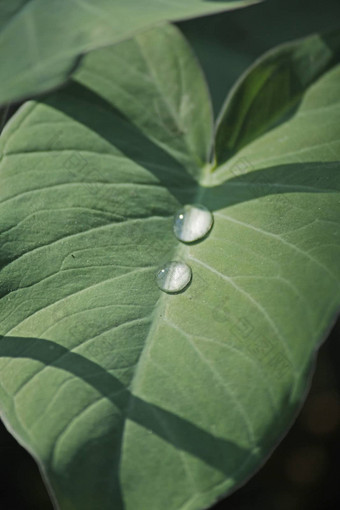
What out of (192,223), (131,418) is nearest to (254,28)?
(192,223)

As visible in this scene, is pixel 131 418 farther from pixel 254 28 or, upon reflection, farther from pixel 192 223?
pixel 254 28

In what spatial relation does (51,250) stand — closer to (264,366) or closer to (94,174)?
(94,174)

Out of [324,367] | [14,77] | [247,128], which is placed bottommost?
[324,367]

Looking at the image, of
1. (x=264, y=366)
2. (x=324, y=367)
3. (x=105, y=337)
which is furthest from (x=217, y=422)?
(x=324, y=367)

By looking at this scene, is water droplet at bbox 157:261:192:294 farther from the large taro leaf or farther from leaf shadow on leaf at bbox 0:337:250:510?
leaf shadow on leaf at bbox 0:337:250:510

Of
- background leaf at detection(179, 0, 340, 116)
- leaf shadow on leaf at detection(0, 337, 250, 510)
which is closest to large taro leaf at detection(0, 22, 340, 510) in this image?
leaf shadow on leaf at detection(0, 337, 250, 510)

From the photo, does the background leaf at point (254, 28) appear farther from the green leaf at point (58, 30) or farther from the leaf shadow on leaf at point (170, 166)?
the green leaf at point (58, 30)
